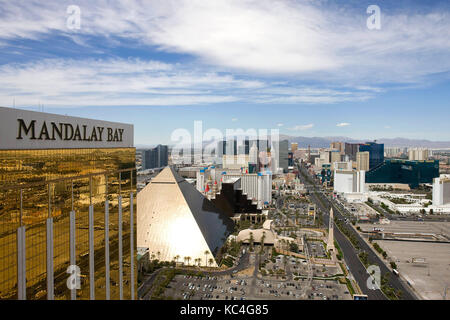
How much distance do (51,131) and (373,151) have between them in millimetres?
60118

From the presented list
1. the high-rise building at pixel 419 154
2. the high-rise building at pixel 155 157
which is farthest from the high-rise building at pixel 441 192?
the high-rise building at pixel 155 157

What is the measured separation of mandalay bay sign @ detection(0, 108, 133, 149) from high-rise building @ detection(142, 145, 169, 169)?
42089mm

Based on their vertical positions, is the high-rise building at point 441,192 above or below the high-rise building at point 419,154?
below

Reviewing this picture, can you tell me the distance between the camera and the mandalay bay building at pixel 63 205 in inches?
181

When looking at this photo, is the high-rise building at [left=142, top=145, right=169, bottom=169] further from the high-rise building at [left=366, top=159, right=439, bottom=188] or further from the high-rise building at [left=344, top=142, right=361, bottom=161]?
the high-rise building at [left=344, top=142, right=361, bottom=161]

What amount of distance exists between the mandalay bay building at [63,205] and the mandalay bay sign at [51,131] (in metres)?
0.01

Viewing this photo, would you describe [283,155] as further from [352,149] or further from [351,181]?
[352,149]

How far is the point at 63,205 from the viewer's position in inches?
218

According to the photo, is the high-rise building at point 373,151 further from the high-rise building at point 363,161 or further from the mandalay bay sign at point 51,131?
the mandalay bay sign at point 51,131

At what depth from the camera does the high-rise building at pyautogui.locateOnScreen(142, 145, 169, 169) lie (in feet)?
159

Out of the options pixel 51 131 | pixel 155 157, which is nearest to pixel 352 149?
pixel 155 157

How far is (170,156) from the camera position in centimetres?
5162
